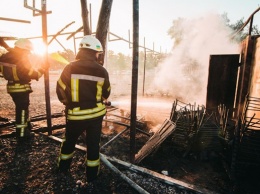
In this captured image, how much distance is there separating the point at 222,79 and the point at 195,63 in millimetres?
12215

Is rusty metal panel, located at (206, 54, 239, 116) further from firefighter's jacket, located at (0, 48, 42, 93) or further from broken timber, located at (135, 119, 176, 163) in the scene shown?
firefighter's jacket, located at (0, 48, 42, 93)

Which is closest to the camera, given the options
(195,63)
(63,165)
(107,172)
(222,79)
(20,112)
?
(63,165)

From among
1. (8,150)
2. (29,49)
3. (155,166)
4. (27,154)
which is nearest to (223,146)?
(155,166)

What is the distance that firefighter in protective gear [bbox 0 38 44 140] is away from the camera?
427cm

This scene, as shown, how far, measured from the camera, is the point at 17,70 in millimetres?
4289

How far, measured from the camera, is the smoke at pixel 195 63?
1327 centimetres

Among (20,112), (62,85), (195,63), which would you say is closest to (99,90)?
(62,85)

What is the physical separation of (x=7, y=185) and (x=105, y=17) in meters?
3.40

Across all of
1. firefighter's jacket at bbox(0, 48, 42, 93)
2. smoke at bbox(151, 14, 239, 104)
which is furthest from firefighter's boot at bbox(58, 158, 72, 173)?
smoke at bbox(151, 14, 239, 104)

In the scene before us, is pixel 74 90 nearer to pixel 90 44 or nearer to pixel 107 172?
pixel 90 44

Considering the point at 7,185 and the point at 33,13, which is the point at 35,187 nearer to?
the point at 7,185

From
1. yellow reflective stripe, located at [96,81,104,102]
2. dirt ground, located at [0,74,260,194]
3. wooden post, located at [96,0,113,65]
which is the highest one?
wooden post, located at [96,0,113,65]

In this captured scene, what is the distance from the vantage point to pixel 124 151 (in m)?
5.14

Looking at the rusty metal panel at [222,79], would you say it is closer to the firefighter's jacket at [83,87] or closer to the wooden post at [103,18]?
the wooden post at [103,18]
